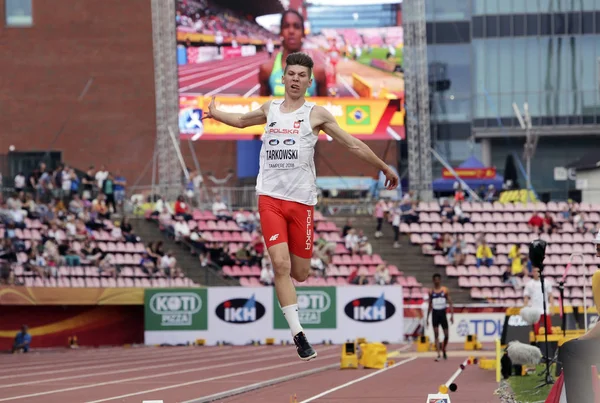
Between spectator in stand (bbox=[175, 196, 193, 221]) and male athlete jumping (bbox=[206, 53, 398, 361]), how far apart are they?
24.8m

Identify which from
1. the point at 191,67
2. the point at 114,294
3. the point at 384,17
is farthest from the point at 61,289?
the point at 384,17

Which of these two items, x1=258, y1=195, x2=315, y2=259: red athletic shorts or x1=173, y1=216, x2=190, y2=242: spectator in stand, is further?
x1=173, y1=216, x2=190, y2=242: spectator in stand

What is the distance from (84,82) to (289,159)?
135 feet

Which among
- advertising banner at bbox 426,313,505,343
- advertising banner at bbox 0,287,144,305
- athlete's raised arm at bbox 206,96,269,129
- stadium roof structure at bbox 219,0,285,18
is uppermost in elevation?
stadium roof structure at bbox 219,0,285,18

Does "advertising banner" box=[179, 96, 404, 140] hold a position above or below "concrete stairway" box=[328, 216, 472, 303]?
above

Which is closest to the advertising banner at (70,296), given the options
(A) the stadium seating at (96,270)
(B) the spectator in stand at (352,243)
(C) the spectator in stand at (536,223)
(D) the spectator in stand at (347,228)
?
(A) the stadium seating at (96,270)

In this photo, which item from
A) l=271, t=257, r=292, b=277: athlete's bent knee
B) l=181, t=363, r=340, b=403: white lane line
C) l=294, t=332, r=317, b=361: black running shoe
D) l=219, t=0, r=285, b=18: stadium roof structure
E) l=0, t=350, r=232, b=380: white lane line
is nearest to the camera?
l=294, t=332, r=317, b=361: black running shoe

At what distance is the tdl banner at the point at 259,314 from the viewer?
29719 mm

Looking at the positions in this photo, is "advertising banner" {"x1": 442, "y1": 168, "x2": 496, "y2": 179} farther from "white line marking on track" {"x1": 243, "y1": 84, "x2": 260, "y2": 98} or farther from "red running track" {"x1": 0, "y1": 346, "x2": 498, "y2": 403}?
"red running track" {"x1": 0, "y1": 346, "x2": 498, "y2": 403}

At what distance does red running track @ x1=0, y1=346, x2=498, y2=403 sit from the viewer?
12.6 m

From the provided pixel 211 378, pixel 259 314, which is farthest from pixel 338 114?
pixel 211 378

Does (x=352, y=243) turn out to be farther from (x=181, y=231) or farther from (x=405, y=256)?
(x=181, y=231)

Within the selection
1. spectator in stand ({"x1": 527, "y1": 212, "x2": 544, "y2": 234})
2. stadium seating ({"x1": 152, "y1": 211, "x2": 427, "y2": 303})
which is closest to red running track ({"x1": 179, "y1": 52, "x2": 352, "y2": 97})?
stadium seating ({"x1": 152, "y1": 211, "x2": 427, "y2": 303})

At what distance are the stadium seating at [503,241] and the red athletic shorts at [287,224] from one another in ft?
75.5
